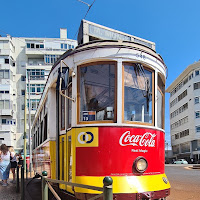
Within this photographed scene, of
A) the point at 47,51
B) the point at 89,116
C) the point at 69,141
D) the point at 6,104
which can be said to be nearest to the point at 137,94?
the point at 89,116

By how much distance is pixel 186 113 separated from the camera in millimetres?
56344

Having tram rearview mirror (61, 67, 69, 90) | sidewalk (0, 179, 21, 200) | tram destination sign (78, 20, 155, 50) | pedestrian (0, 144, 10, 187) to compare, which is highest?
tram destination sign (78, 20, 155, 50)

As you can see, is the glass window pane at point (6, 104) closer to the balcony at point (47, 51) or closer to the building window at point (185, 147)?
the balcony at point (47, 51)

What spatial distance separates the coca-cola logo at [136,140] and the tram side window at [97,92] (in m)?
0.37

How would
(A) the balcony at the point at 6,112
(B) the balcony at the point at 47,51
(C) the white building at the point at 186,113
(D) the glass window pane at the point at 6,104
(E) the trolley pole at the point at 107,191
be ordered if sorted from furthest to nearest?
1. (C) the white building at the point at 186,113
2. (B) the balcony at the point at 47,51
3. (D) the glass window pane at the point at 6,104
4. (A) the balcony at the point at 6,112
5. (E) the trolley pole at the point at 107,191

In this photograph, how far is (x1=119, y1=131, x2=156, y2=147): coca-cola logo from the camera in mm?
4297

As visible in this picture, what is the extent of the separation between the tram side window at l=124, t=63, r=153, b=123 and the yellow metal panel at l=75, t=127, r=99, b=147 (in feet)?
1.84

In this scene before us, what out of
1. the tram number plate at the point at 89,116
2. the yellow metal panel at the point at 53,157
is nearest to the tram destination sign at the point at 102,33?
the tram number plate at the point at 89,116

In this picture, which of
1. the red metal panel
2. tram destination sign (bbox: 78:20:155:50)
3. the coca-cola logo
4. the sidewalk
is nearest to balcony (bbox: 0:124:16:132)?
the sidewalk

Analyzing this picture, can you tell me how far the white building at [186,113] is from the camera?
172ft

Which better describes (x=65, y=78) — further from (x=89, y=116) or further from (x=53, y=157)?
(x=53, y=157)

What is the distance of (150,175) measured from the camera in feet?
14.6

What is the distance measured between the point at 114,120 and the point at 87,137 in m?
0.51

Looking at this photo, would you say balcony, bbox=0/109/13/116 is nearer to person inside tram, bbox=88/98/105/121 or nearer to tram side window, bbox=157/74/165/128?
tram side window, bbox=157/74/165/128
